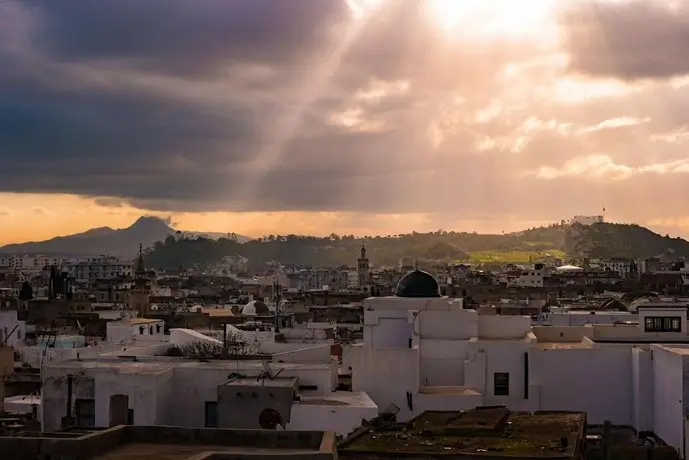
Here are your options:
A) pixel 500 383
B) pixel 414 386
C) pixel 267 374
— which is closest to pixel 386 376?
pixel 414 386

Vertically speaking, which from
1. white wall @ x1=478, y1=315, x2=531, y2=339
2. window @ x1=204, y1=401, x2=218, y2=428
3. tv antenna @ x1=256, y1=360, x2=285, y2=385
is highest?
white wall @ x1=478, y1=315, x2=531, y2=339

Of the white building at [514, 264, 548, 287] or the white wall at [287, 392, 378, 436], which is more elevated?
the white building at [514, 264, 548, 287]

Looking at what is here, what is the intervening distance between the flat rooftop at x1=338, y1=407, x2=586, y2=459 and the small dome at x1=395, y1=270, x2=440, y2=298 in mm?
9344

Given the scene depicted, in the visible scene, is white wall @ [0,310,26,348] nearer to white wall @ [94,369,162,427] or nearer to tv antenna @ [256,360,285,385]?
white wall @ [94,369,162,427]

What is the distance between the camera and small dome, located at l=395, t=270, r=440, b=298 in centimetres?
2844

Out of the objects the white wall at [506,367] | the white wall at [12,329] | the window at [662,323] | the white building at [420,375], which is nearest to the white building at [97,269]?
the white wall at [12,329]

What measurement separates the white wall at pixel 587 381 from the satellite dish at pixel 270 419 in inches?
286

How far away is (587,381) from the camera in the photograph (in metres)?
24.8

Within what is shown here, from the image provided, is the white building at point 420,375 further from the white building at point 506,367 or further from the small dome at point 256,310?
the small dome at point 256,310

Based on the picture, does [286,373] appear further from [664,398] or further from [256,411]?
[664,398]

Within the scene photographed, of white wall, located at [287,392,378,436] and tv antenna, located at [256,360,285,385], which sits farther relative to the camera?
tv antenna, located at [256,360,285,385]

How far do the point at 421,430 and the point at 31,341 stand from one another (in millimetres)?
31029

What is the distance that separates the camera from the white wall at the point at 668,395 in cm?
2123

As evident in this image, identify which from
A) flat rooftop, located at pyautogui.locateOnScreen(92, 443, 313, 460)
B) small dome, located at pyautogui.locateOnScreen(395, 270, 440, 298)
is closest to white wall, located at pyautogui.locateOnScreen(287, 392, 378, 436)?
small dome, located at pyautogui.locateOnScreen(395, 270, 440, 298)
